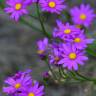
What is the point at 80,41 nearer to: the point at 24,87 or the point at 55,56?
the point at 55,56

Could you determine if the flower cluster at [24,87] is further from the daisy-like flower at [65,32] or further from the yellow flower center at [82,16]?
the yellow flower center at [82,16]

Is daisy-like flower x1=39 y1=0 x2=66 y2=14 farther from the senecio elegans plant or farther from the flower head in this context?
the flower head

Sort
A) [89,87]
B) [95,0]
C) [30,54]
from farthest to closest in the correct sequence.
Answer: [95,0], [30,54], [89,87]

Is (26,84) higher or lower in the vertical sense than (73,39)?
lower

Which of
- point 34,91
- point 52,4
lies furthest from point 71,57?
point 52,4

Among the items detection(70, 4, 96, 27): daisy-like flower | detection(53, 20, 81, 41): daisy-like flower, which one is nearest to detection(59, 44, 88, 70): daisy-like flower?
detection(53, 20, 81, 41): daisy-like flower

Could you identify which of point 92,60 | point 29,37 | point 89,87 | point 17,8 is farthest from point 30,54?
point 17,8

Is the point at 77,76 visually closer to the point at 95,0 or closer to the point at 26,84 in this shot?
the point at 26,84
